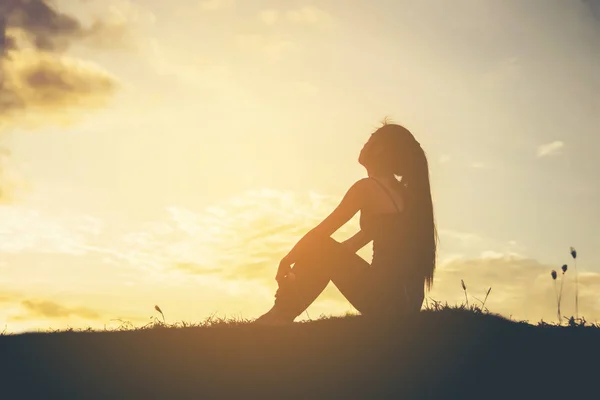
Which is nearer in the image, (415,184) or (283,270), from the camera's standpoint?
(283,270)

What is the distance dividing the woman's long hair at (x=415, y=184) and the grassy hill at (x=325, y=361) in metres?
0.84

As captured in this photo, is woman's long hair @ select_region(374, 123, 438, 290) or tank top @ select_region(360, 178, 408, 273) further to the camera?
woman's long hair @ select_region(374, 123, 438, 290)

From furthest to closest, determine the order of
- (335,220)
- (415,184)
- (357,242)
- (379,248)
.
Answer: (357,242) → (415,184) → (379,248) → (335,220)

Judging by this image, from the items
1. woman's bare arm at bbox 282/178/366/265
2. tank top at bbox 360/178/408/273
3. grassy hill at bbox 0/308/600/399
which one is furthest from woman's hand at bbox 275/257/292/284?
tank top at bbox 360/178/408/273

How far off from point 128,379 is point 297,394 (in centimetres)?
228

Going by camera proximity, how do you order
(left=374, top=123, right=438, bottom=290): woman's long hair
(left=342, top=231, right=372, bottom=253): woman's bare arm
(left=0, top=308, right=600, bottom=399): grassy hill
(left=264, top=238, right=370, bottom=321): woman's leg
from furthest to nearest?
(left=342, top=231, right=372, bottom=253): woman's bare arm < (left=374, top=123, right=438, bottom=290): woman's long hair < (left=264, top=238, right=370, bottom=321): woman's leg < (left=0, top=308, right=600, bottom=399): grassy hill

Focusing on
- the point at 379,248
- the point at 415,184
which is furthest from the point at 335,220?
the point at 415,184

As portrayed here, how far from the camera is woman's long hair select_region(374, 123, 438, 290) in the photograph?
11.0 meters

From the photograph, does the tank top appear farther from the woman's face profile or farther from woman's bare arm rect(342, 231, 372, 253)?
woman's bare arm rect(342, 231, 372, 253)

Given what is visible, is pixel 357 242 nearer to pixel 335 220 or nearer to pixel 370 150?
pixel 335 220

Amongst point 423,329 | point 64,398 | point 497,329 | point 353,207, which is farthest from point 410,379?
point 64,398

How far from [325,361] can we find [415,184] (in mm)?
3135

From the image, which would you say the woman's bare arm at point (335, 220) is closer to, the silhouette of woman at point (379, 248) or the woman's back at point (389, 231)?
the silhouette of woman at point (379, 248)

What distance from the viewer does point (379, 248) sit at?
10.9m
